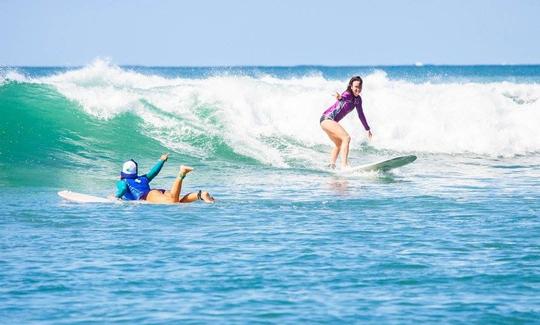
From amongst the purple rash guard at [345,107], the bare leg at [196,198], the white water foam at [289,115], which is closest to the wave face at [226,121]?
the white water foam at [289,115]

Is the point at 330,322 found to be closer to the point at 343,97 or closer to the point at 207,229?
the point at 207,229

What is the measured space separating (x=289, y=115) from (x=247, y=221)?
45.7ft

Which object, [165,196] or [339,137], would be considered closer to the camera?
[165,196]

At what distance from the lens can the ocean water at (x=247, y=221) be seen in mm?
7328

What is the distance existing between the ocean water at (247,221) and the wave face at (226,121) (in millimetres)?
67

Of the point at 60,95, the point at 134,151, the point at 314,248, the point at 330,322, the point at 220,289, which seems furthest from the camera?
the point at 60,95

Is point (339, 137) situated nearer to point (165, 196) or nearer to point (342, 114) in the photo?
point (342, 114)

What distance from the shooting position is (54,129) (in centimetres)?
1977

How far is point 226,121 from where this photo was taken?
874 inches

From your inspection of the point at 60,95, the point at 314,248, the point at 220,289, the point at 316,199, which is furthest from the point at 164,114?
the point at 220,289

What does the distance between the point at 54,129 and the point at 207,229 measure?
10.1m

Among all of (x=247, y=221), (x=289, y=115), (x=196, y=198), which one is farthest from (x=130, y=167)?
(x=289, y=115)

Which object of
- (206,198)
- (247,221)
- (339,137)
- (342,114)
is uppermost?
(342,114)

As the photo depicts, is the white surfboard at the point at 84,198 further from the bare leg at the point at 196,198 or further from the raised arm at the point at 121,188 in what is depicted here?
the bare leg at the point at 196,198
